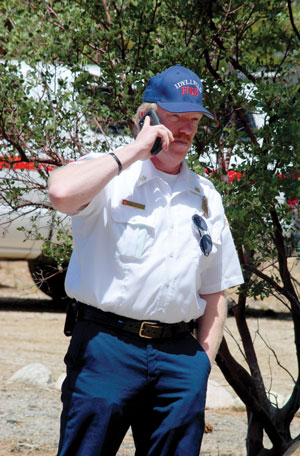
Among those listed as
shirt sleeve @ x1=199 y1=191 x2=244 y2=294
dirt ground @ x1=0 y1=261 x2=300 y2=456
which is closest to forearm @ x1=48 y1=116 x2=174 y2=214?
shirt sleeve @ x1=199 y1=191 x2=244 y2=294

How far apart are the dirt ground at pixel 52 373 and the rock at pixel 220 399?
6cm

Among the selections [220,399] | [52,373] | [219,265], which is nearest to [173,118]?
[219,265]

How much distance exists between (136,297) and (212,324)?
17.2 inches

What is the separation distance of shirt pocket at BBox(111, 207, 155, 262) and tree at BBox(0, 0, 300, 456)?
1092 mm

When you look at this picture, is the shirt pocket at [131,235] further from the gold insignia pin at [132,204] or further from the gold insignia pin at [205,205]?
the gold insignia pin at [205,205]

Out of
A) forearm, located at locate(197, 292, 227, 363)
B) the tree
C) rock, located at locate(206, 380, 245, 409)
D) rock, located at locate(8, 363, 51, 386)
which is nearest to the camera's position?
forearm, located at locate(197, 292, 227, 363)

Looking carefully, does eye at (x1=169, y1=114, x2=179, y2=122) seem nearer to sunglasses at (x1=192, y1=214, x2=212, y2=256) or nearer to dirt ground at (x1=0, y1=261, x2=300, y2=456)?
sunglasses at (x1=192, y1=214, x2=212, y2=256)

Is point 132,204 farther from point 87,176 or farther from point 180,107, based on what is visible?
point 180,107

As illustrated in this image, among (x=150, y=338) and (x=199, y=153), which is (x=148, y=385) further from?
(x=199, y=153)

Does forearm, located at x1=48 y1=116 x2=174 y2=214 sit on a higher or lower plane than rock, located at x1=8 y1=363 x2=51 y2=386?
higher

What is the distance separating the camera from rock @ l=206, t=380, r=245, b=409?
655cm

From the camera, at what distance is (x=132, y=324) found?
8.91 feet

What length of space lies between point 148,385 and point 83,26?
254 centimetres

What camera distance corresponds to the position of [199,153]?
4348mm
